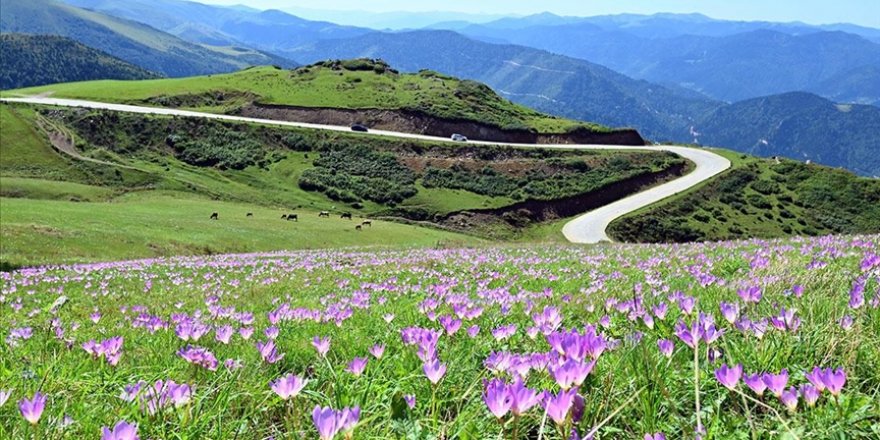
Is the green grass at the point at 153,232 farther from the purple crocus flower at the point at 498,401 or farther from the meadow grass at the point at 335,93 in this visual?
the meadow grass at the point at 335,93

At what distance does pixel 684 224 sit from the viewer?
91.9 m

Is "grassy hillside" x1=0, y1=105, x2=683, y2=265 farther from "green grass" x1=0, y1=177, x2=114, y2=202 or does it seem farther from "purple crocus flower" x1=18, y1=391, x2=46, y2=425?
"purple crocus flower" x1=18, y1=391, x2=46, y2=425

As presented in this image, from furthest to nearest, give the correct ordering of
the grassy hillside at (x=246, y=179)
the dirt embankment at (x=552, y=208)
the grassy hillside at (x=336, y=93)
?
the grassy hillside at (x=336, y=93)
the dirt embankment at (x=552, y=208)
the grassy hillside at (x=246, y=179)

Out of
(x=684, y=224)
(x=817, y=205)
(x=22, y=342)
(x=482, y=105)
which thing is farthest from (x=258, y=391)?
(x=482, y=105)

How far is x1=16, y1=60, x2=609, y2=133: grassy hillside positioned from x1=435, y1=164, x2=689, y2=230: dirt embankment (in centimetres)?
2516

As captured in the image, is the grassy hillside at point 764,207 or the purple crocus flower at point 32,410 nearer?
the purple crocus flower at point 32,410

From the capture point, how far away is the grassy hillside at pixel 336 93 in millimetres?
126312

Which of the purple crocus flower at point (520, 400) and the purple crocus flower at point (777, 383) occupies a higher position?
the purple crocus flower at point (520, 400)

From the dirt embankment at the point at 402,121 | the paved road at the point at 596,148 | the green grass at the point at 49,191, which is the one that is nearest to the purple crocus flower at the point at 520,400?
the green grass at the point at 49,191

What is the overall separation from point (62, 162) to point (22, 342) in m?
87.3

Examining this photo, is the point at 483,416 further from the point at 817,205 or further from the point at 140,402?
the point at 817,205

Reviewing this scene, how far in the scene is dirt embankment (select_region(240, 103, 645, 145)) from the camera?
401 ft

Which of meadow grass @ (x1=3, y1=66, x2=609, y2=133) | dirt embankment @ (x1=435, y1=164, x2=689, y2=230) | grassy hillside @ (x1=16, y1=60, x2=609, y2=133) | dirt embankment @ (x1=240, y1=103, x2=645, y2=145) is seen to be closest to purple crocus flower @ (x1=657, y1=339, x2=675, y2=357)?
dirt embankment @ (x1=435, y1=164, x2=689, y2=230)

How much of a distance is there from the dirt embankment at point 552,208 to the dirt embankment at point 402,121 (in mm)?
22252
